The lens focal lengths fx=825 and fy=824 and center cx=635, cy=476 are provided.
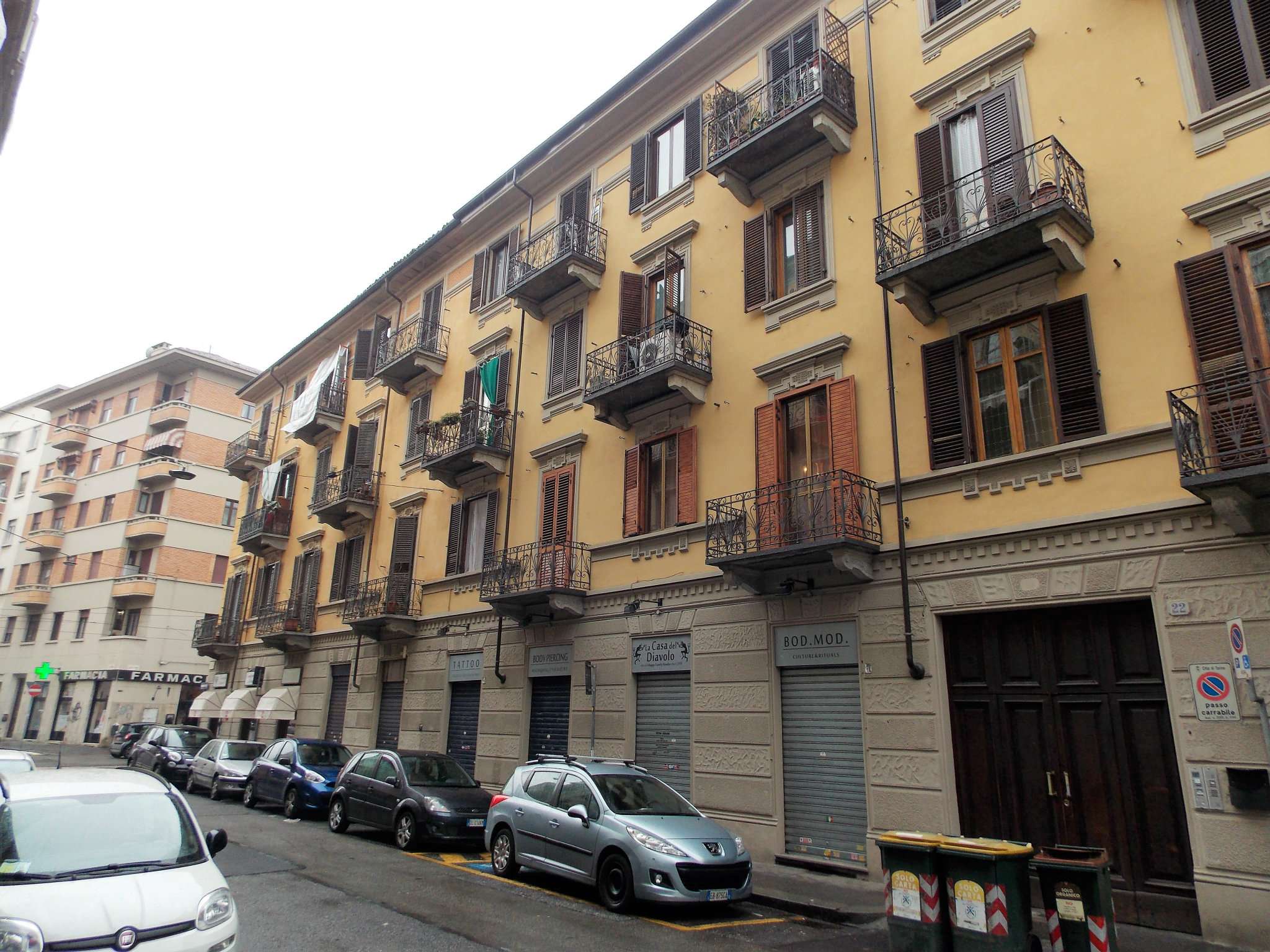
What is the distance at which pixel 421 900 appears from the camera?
948cm

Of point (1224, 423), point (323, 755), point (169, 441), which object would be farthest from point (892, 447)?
point (169, 441)

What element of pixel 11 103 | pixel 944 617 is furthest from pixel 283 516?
pixel 944 617

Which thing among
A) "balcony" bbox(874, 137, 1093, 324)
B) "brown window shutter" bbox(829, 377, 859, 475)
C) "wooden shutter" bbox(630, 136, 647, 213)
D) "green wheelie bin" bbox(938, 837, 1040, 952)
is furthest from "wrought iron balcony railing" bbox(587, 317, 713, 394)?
"green wheelie bin" bbox(938, 837, 1040, 952)

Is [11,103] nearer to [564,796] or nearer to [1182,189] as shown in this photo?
[564,796]

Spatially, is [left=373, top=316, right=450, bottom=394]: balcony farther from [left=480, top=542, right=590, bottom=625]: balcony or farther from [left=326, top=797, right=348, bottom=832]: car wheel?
[left=326, top=797, right=348, bottom=832]: car wheel

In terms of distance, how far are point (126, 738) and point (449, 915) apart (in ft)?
97.4

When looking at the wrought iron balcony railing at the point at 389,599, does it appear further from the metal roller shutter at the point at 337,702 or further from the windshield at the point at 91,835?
the windshield at the point at 91,835

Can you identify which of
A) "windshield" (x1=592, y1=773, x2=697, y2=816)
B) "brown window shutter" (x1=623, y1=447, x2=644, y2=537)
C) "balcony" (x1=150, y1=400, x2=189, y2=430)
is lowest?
"windshield" (x1=592, y1=773, x2=697, y2=816)

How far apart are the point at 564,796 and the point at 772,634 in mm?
4258

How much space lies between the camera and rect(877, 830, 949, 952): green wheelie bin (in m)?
7.42

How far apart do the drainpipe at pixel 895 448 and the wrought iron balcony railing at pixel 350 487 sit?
658 inches

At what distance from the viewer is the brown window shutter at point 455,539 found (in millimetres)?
20625

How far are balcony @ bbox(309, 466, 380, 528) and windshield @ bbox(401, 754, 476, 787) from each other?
35.9 ft

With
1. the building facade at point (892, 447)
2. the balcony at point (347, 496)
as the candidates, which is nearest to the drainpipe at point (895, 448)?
the building facade at point (892, 447)
